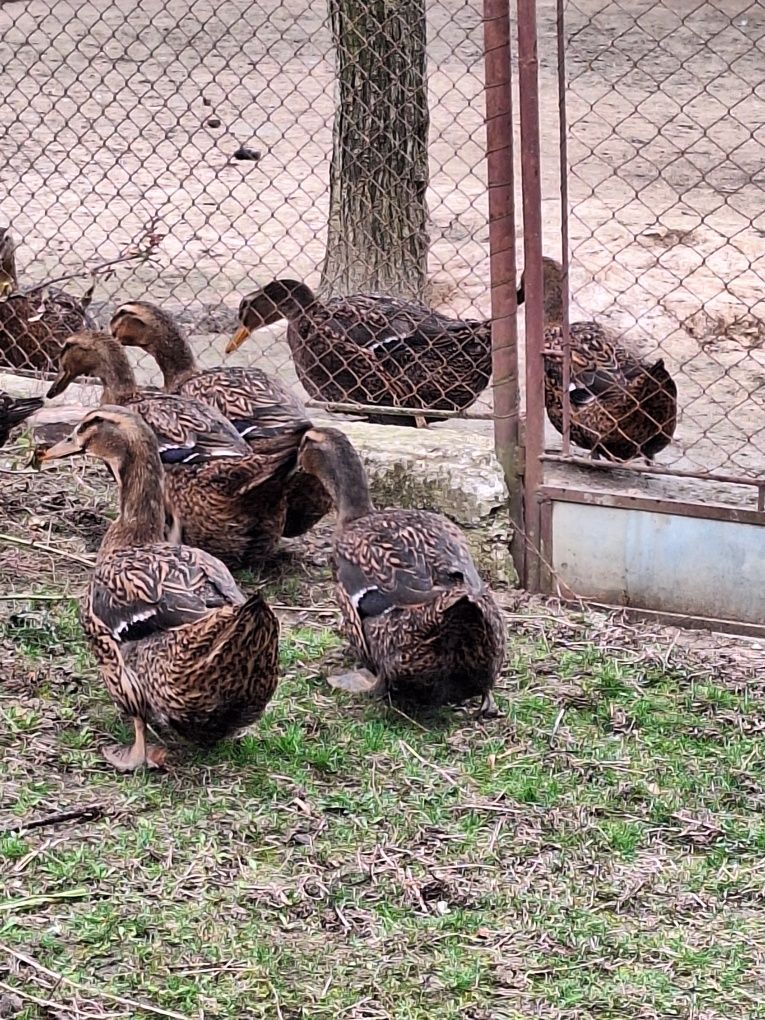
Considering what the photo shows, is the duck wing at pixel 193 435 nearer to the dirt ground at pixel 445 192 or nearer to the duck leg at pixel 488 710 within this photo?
the duck leg at pixel 488 710

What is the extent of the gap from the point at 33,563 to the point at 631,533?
234 cm

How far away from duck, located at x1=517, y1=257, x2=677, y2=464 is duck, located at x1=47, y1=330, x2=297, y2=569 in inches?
51.4

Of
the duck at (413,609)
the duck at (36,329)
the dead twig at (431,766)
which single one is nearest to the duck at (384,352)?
the duck at (36,329)

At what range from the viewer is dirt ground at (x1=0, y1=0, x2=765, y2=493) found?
814 cm

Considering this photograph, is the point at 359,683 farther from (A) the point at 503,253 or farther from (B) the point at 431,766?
(A) the point at 503,253

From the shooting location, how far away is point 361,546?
207 inches

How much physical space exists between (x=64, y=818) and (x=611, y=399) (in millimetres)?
3099

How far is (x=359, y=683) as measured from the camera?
526cm

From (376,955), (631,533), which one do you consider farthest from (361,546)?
(376,955)

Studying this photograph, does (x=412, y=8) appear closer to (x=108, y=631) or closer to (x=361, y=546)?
(x=361, y=546)

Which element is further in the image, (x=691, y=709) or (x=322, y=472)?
(x=322, y=472)

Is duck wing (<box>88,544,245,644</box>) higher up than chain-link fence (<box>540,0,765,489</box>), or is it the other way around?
chain-link fence (<box>540,0,765,489</box>)

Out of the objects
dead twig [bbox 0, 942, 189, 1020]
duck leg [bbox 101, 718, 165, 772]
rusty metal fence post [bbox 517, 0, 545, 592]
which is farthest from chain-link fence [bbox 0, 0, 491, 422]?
dead twig [bbox 0, 942, 189, 1020]

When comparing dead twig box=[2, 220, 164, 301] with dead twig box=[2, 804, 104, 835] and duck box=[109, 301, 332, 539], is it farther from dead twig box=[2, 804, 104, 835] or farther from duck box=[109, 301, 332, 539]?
dead twig box=[2, 804, 104, 835]
